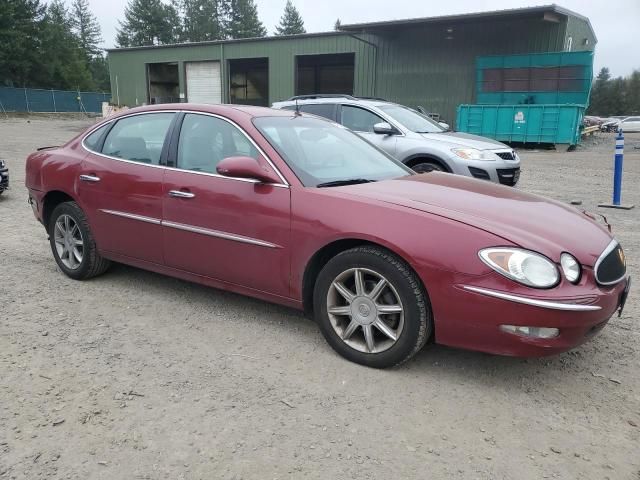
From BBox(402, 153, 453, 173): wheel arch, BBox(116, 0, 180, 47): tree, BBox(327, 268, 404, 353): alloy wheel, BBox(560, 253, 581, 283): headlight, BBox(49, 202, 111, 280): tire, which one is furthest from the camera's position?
BBox(116, 0, 180, 47): tree

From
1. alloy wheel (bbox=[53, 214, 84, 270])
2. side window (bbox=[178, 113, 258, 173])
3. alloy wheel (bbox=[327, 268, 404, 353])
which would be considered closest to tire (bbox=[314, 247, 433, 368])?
alloy wheel (bbox=[327, 268, 404, 353])

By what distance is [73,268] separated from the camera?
15.6 ft

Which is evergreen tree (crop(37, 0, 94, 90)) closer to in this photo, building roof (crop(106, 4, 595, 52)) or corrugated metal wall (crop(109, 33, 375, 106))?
corrugated metal wall (crop(109, 33, 375, 106))

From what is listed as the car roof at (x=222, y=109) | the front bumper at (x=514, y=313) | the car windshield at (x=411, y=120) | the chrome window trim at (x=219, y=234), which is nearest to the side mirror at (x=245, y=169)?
the chrome window trim at (x=219, y=234)

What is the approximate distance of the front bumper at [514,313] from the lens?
270 cm

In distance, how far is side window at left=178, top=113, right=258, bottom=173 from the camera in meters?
3.82

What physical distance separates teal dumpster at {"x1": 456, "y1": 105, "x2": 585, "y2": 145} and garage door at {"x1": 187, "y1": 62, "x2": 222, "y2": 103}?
47.2ft

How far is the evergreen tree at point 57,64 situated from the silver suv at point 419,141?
54.0 m

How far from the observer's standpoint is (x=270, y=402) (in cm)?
286

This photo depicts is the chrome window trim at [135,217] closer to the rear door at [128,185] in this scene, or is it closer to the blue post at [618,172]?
the rear door at [128,185]

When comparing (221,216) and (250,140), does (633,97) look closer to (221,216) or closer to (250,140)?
(250,140)

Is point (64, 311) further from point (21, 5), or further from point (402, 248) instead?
point (21, 5)

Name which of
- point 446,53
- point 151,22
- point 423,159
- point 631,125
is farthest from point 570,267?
point 151,22

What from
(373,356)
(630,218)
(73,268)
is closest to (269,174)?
(373,356)
